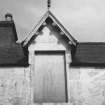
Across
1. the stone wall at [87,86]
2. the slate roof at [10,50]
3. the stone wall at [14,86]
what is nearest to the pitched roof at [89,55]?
the stone wall at [87,86]

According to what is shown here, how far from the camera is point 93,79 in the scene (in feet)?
35.2

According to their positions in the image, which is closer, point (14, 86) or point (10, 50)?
point (14, 86)

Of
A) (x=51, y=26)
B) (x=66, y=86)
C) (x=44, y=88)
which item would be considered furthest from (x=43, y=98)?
(x=51, y=26)

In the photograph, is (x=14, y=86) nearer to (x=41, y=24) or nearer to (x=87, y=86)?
(x=41, y=24)

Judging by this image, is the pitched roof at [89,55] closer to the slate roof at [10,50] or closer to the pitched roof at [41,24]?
the pitched roof at [41,24]

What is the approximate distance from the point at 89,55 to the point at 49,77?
2528mm

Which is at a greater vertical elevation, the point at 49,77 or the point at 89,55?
the point at 89,55

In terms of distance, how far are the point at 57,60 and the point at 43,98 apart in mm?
1717

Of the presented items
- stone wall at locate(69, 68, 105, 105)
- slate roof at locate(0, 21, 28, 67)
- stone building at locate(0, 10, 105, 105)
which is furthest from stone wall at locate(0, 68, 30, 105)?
stone wall at locate(69, 68, 105, 105)

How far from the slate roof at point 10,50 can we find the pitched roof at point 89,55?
7.55ft

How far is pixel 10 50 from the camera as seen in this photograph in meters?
12.9

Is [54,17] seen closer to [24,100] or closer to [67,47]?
[67,47]

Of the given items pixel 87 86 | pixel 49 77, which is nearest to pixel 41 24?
pixel 49 77

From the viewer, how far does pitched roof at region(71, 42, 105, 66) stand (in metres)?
10.9
